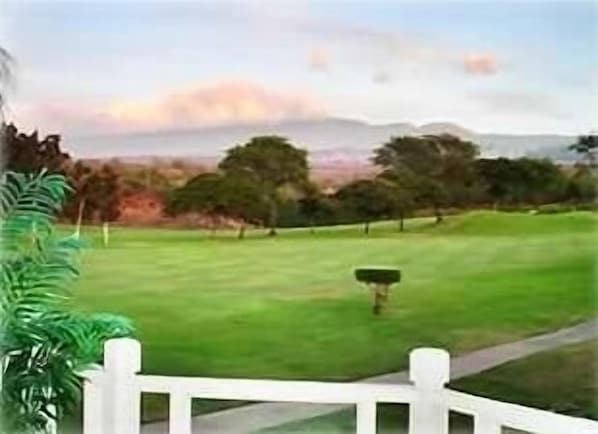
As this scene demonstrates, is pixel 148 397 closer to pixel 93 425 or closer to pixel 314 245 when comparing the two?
pixel 93 425

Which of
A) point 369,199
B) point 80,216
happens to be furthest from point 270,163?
point 80,216

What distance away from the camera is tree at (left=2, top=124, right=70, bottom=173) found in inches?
96.2

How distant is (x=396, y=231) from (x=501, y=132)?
1.07 feet

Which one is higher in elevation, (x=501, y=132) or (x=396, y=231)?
(x=501, y=132)

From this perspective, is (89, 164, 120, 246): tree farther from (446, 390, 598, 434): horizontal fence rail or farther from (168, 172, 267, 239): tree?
(446, 390, 598, 434): horizontal fence rail

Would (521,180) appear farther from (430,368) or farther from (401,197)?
(430,368)

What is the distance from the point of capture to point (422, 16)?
241 cm

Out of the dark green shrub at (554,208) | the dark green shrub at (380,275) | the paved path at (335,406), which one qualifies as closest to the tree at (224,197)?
the dark green shrub at (380,275)

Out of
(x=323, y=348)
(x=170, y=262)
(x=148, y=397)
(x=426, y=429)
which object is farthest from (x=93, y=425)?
(x=426, y=429)

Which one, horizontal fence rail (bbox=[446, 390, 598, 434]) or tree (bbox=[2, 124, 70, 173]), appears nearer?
horizontal fence rail (bbox=[446, 390, 598, 434])

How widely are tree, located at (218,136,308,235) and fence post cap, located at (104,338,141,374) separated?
449 millimetres

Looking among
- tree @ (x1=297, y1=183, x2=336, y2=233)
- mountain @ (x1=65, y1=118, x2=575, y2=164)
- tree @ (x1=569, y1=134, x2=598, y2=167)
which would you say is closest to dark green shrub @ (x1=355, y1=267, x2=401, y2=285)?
tree @ (x1=297, y1=183, x2=336, y2=233)

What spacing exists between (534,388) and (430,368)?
23 centimetres

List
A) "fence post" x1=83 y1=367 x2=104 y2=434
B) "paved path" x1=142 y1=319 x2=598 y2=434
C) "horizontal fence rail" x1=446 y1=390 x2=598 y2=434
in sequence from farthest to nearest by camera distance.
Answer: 1. "fence post" x1=83 y1=367 x2=104 y2=434
2. "paved path" x1=142 y1=319 x2=598 y2=434
3. "horizontal fence rail" x1=446 y1=390 x2=598 y2=434
